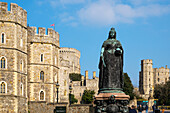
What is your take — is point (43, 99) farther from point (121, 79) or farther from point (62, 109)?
point (121, 79)

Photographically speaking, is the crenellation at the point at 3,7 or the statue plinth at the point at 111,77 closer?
the statue plinth at the point at 111,77

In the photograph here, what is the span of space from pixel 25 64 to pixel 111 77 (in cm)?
3177

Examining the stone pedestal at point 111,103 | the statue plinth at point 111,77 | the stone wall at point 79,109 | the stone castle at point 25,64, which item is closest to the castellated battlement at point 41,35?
the stone castle at point 25,64

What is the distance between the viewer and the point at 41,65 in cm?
5169

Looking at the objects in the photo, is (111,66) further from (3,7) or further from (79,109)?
(3,7)

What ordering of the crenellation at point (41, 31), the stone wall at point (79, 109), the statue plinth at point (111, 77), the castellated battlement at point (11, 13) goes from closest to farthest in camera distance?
the statue plinth at point (111, 77) < the stone wall at point (79, 109) < the castellated battlement at point (11, 13) < the crenellation at point (41, 31)

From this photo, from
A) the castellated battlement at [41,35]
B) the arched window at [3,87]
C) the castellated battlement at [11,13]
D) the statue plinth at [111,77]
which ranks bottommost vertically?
the arched window at [3,87]

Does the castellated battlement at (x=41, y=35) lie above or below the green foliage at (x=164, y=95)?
above

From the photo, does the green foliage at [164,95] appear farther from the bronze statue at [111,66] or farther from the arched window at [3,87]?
the bronze statue at [111,66]

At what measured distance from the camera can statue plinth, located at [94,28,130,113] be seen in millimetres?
16641

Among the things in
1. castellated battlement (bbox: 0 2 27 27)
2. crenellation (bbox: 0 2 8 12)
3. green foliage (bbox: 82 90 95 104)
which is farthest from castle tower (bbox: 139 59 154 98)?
crenellation (bbox: 0 2 8 12)

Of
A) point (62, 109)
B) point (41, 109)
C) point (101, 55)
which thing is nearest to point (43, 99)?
point (41, 109)

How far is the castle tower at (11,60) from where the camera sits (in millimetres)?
43188

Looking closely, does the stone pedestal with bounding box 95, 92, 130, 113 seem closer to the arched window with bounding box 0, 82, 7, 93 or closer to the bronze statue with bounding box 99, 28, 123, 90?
the bronze statue with bounding box 99, 28, 123, 90
